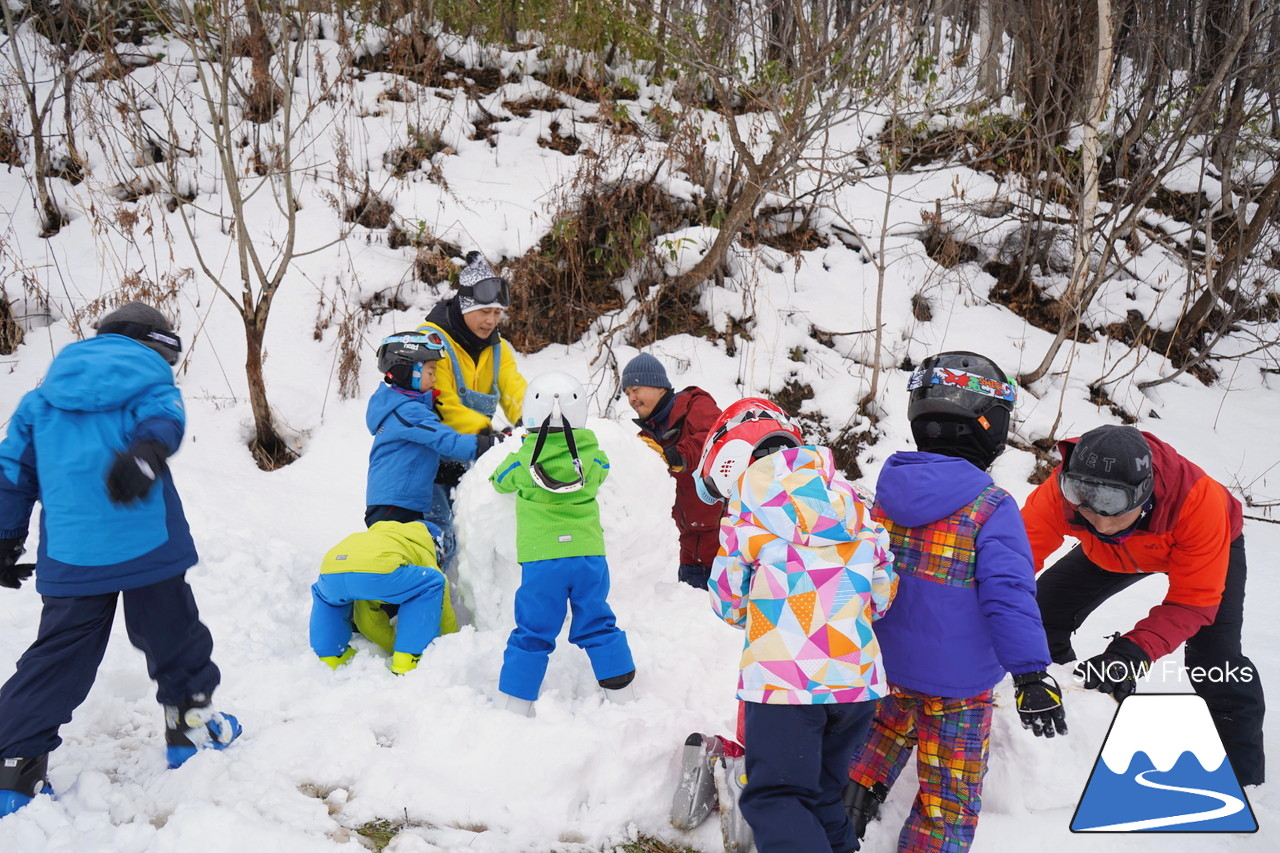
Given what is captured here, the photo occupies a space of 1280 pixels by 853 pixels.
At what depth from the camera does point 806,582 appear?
2143 mm

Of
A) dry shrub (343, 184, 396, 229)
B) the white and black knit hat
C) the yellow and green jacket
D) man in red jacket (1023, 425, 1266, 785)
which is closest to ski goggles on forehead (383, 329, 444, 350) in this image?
the white and black knit hat

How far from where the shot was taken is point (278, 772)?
2461 mm

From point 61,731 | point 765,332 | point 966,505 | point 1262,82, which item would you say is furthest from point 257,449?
point 1262,82

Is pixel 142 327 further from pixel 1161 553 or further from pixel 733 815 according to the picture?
pixel 1161 553

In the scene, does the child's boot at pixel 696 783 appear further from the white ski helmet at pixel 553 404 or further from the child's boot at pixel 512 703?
the white ski helmet at pixel 553 404

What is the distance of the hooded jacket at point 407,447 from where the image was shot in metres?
3.63

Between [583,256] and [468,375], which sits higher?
[468,375]

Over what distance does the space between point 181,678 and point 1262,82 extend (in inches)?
429

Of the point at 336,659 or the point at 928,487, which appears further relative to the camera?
the point at 336,659

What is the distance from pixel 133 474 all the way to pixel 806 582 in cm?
186

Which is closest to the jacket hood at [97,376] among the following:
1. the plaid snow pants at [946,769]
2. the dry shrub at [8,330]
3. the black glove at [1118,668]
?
the plaid snow pants at [946,769]

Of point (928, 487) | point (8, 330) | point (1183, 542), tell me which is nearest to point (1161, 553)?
point (1183, 542)

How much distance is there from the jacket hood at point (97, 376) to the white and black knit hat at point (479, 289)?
1.78 meters

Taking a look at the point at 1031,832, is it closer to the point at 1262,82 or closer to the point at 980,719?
the point at 980,719
